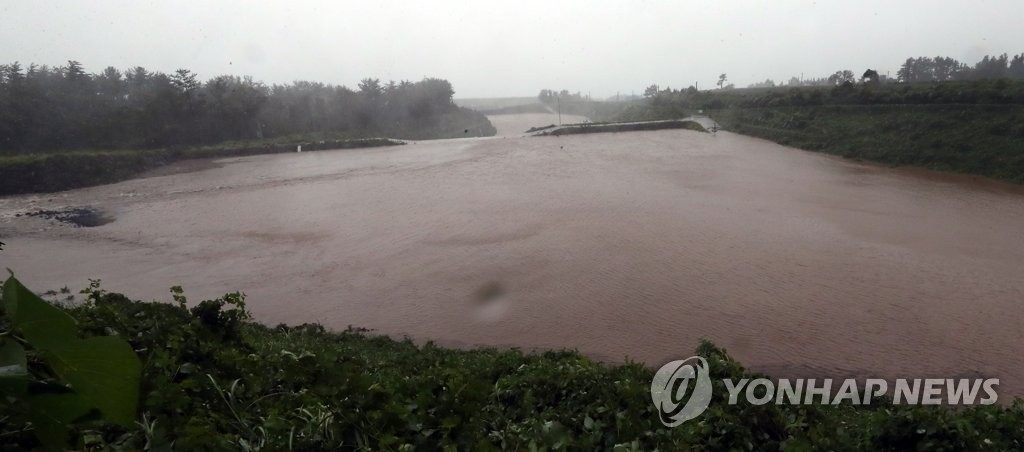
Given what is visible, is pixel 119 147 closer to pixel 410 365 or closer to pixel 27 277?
pixel 27 277

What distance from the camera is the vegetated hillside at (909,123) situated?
1267 centimetres

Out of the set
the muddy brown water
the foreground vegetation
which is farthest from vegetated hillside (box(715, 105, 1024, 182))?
the foreground vegetation

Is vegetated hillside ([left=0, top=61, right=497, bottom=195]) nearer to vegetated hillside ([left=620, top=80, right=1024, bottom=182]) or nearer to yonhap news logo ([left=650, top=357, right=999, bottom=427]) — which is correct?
vegetated hillside ([left=620, top=80, right=1024, bottom=182])

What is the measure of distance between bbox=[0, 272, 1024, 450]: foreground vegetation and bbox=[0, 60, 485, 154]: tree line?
19.9 m

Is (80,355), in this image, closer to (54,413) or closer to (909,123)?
(54,413)

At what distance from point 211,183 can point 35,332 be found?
15.6 metres

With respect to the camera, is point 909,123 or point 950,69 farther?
point 950,69

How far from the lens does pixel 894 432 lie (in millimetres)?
2385

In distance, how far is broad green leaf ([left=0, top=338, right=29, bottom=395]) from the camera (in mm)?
640

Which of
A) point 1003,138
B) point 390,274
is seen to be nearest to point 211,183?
point 390,274

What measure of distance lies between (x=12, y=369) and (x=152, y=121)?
23.6 metres

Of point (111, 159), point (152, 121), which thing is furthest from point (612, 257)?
point (152, 121)

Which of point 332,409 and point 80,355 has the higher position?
point 80,355

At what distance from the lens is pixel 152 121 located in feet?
66.4
